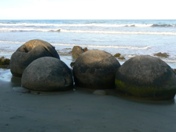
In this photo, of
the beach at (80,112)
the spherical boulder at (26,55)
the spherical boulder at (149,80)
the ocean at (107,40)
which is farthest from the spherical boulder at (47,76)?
the ocean at (107,40)

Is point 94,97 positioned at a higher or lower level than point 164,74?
lower

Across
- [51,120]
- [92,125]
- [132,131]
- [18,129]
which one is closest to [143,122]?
[132,131]

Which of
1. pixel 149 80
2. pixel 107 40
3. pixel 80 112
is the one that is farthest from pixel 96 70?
pixel 107 40

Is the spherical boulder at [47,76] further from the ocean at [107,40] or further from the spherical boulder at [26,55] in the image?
the ocean at [107,40]

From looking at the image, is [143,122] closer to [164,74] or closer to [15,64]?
[164,74]

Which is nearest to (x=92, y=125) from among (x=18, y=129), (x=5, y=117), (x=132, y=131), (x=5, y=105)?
(x=132, y=131)

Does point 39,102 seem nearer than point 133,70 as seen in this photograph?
Yes

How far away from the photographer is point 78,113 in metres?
5.99

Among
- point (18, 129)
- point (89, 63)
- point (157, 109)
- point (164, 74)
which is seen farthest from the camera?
point (89, 63)

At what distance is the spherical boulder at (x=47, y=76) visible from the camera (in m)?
7.64

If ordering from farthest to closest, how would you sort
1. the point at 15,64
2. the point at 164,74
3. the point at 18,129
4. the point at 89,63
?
the point at 15,64
the point at 89,63
the point at 164,74
the point at 18,129

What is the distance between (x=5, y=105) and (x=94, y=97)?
84.8 inches

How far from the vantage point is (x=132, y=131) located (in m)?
4.99

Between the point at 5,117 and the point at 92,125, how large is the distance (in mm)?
1661
